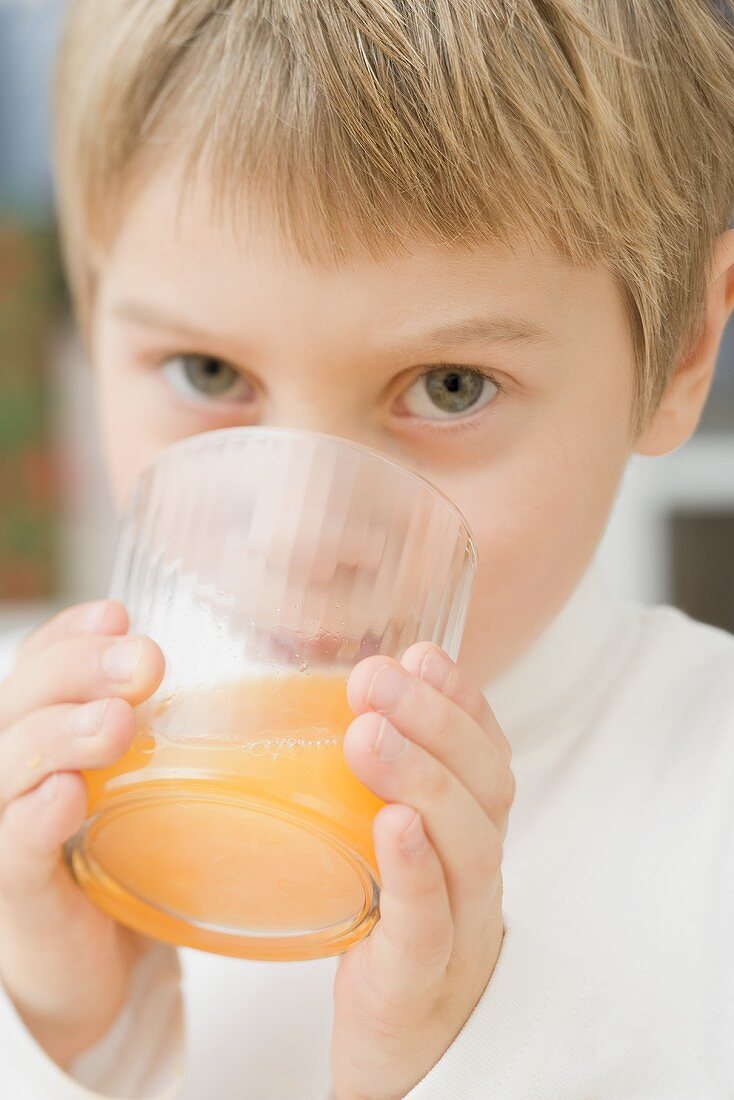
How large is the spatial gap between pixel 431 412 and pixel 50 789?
309 millimetres

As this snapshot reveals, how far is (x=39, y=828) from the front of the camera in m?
0.63

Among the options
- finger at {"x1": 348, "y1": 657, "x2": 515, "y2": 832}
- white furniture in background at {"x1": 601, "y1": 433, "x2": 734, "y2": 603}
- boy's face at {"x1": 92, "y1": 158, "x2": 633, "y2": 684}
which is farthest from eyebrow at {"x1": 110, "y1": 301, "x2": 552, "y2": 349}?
white furniture in background at {"x1": 601, "y1": 433, "x2": 734, "y2": 603}

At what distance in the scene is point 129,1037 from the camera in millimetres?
840

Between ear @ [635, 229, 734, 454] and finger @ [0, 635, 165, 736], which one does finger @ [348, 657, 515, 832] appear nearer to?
finger @ [0, 635, 165, 736]

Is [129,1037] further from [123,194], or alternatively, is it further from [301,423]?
[123,194]

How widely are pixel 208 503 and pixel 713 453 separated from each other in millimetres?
→ 1702

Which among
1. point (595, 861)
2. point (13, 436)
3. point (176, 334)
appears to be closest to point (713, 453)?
point (13, 436)

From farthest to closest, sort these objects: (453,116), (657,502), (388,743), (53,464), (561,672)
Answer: (53,464)
(657,502)
(561,672)
(453,116)
(388,743)

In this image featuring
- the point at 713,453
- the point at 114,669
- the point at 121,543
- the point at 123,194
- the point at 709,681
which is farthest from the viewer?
the point at 713,453

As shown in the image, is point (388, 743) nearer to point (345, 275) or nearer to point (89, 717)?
point (89, 717)

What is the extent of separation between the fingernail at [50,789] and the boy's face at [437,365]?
235mm

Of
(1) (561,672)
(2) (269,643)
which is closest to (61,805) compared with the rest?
(2) (269,643)

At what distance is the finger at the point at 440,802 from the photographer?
1.82 feet

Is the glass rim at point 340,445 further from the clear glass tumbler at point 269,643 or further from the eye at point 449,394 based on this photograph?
the eye at point 449,394
